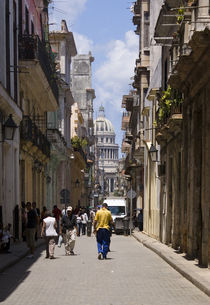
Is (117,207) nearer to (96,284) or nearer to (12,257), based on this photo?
(12,257)

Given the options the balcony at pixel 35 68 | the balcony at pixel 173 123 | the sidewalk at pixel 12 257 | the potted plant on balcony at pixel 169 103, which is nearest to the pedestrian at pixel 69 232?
the sidewalk at pixel 12 257

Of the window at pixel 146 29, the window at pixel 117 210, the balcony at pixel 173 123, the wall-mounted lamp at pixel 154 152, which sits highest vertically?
the window at pixel 146 29

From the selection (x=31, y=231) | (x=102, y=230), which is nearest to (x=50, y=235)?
(x=31, y=231)

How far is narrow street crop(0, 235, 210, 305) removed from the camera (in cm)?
1164

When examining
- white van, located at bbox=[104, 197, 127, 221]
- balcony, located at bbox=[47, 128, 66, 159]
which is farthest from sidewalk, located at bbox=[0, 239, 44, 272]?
white van, located at bbox=[104, 197, 127, 221]

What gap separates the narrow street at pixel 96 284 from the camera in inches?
458

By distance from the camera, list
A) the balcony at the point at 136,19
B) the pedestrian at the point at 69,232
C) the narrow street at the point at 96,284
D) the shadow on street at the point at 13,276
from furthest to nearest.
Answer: the balcony at the point at 136,19 < the pedestrian at the point at 69,232 < the shadow on street at the point at 13,276 < the narrow street at the point at 96,284

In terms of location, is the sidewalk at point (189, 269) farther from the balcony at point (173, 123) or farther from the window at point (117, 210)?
the window at point (117, 210)

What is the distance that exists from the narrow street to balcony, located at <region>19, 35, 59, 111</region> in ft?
33.0

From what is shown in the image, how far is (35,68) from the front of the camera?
94.7 feet

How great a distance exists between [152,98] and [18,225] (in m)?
11.1

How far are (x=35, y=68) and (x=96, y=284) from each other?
16234 millimetres

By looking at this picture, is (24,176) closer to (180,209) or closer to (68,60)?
(180,209)

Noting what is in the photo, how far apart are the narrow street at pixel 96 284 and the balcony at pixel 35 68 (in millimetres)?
10062
